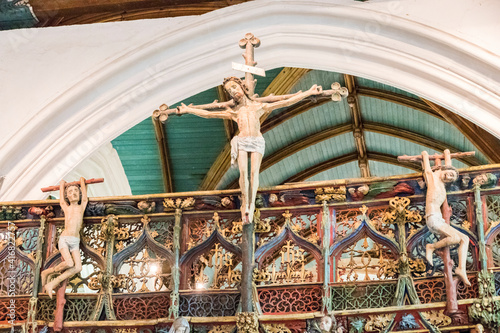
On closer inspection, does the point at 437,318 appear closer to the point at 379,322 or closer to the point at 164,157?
the point at 379,322

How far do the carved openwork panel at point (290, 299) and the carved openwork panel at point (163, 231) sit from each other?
0.89 meters

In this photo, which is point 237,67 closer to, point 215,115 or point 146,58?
point 215,115

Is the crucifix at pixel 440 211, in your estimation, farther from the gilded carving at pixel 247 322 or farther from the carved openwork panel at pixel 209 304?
the carved openwork panel at pixel 209 304

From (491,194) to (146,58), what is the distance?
181 inches

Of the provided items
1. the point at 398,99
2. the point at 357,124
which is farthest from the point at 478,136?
the point at 357,124

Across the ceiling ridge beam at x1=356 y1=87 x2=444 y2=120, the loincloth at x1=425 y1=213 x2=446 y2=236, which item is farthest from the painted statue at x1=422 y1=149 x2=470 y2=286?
the ceiling ridge beam at x1=356 y1=87 x2=444 y2=120

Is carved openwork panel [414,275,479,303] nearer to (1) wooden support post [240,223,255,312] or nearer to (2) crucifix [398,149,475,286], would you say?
(2) crucifix [398,149,475,286]

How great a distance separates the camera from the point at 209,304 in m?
7.82

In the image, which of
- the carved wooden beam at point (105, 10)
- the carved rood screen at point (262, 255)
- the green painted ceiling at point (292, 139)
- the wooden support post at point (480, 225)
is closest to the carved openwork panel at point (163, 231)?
the carved rood screen at point (262, 255)

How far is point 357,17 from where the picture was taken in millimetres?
10328

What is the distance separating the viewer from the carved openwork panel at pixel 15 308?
26.5 feet

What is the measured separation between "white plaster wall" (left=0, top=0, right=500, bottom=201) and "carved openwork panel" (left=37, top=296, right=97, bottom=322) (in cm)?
249

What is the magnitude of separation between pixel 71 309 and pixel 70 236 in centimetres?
59

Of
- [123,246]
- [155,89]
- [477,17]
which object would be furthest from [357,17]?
[123,246]
